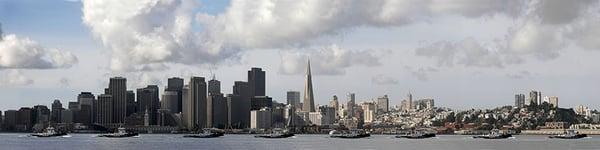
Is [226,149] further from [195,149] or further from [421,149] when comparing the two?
[421,149]

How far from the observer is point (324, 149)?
15862 centimetres

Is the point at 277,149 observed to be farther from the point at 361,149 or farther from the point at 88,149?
the point at 88,149

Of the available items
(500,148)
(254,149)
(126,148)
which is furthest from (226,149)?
(500,148)

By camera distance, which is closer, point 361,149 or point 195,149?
point 361,149

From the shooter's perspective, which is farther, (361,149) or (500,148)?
(500,148)

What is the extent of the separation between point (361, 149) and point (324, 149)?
5630 millimetres

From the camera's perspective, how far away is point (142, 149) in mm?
160750

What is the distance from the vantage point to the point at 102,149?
166 metres

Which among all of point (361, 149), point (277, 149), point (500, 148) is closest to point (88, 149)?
point (277, 149)

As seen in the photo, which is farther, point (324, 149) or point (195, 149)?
point (195, 149)

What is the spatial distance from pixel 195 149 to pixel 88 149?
1697 centimetres

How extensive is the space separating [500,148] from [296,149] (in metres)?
33.0

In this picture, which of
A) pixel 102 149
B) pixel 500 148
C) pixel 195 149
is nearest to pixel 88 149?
pixel 102 149

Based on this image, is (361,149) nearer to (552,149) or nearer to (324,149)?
(324,149)
